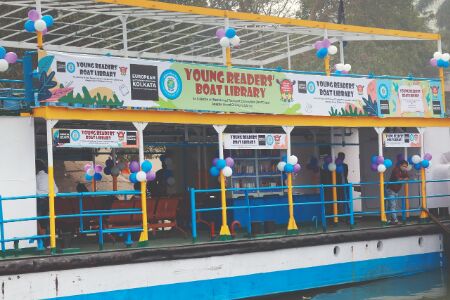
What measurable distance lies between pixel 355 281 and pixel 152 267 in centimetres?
453

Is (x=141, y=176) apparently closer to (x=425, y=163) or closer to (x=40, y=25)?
(x=40, y=25)

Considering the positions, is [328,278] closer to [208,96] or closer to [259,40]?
[208,96]

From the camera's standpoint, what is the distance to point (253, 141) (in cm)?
1493

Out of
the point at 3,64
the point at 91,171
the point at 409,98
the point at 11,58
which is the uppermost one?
the point at 11,58

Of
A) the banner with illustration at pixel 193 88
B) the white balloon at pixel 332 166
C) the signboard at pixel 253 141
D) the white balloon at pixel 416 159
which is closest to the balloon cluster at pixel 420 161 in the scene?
the white balloon at pixel 416 159

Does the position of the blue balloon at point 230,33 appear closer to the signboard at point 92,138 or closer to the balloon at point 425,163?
the signboard at point 92,138

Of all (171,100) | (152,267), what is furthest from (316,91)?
(152,267)

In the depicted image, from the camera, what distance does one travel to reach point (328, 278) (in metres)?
15.1

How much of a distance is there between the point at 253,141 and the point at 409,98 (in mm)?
4202

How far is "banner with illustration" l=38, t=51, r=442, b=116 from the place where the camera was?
12641 mm

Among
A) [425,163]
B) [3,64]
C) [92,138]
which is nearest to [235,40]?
[92,138]

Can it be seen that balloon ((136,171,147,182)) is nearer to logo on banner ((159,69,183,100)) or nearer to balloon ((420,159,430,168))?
logo on banner ((159,69,183,100))

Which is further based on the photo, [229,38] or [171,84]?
[229,38]

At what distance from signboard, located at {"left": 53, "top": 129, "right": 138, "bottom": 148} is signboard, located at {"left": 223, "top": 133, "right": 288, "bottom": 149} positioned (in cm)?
198
